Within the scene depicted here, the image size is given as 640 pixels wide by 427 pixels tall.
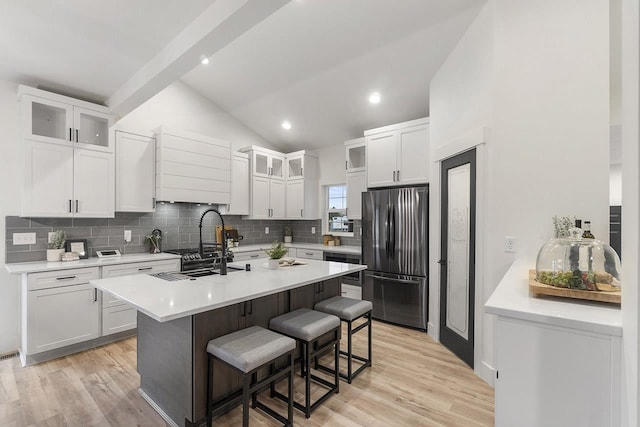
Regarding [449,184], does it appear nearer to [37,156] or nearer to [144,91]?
[144,91]

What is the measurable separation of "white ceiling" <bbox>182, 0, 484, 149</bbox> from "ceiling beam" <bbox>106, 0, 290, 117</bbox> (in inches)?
45.1

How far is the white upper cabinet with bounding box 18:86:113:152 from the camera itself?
2996mm

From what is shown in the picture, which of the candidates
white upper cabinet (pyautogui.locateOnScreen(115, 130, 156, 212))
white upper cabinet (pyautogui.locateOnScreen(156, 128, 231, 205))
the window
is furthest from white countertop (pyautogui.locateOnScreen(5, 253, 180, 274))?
the window

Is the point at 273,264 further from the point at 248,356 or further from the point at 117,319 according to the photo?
the point at 117,319

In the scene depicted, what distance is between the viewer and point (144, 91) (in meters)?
3.02

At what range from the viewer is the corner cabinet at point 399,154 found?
12.7ft

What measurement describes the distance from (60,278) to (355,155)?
4.00m

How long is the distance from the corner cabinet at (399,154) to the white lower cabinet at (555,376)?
2873 millimetres

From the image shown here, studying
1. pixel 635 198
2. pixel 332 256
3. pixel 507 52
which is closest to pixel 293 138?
pixel 332 256

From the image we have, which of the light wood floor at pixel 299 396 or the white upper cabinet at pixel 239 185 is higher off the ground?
the white upper cabinet at pixel 239 185

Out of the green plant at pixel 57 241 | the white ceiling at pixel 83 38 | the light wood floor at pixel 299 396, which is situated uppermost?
the white ceiling at pixel 83 38

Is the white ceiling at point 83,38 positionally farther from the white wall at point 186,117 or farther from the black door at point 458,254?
the black door at point 458,254

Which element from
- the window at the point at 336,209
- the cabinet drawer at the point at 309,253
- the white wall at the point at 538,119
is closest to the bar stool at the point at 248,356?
the white wall at the point at 538,119

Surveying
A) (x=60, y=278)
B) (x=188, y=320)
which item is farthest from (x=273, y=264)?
(x=60, y=278)
